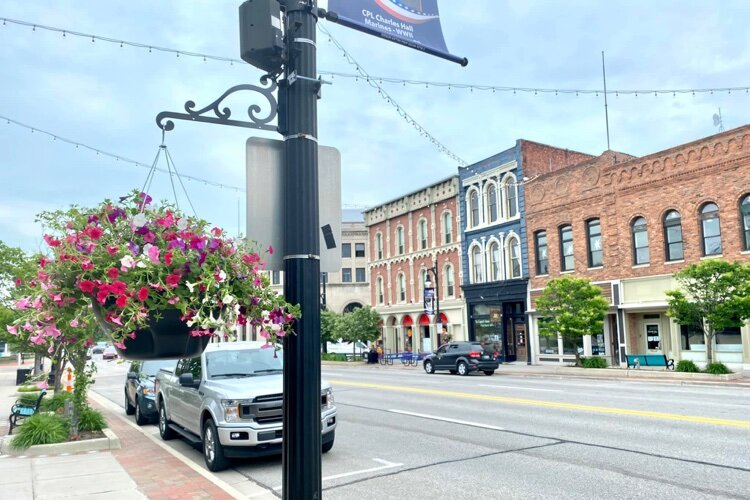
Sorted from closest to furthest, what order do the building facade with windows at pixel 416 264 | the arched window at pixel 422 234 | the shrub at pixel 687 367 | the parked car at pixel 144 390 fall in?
the parked car at pixel 144 390, the shrub at pixel 687 367, the building facade with windows at pixel 416 264, the arched window at pixel 422 234

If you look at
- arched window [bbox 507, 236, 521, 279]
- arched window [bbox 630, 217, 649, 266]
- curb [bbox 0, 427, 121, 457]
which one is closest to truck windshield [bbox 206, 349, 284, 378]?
curb [bbox 0, 427, 121, 457]

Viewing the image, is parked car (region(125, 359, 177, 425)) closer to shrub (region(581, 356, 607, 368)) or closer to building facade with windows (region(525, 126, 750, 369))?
shrub (region(581, 356, 607, 368))

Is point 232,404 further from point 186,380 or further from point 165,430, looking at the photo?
point 165,430

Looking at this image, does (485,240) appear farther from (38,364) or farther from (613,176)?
(38,364)

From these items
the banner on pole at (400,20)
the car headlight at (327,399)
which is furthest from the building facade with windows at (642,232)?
the banner on pole at (400,20)

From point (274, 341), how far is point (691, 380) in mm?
22430

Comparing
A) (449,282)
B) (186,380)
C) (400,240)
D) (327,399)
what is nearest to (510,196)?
(449,282)

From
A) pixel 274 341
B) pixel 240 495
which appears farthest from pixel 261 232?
pixel 240 495

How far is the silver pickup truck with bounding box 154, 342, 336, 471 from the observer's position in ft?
29.7

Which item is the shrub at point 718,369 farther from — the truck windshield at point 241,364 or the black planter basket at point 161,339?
the black planter basket at point 161,339

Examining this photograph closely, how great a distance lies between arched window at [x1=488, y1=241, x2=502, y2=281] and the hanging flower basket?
34.8 metres

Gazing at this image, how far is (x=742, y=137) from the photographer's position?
25.0 m

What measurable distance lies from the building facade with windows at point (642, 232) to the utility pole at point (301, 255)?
83.9 ft

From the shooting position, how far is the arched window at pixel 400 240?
46.8m
